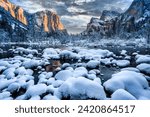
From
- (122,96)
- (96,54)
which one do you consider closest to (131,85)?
(122,96)

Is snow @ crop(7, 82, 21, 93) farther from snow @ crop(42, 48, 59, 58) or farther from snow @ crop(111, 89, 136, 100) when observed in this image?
snow @ crop(42, 48, 59, 58)

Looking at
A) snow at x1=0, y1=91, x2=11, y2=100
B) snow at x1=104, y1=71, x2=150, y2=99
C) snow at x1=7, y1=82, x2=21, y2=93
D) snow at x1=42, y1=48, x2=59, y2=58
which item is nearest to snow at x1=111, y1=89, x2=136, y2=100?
snow at x1=104, y1=71, x2=150, y2=99

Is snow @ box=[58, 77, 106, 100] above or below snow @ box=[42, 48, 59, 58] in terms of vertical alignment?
above

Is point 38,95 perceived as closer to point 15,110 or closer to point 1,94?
point 1,94

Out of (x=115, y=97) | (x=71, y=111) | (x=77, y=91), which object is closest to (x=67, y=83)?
(x=77, y=91)

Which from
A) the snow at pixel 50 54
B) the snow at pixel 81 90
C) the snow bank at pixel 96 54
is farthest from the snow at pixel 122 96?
the snow at pixel 50 54

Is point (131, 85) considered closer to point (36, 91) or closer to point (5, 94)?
point (36, 91)
